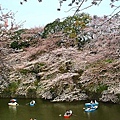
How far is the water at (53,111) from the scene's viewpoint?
10.0 meters

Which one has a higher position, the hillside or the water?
the hillside

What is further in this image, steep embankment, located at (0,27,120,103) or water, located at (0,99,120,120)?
steep embankment, located at (0,27,120,103)

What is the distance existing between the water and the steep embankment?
61cm

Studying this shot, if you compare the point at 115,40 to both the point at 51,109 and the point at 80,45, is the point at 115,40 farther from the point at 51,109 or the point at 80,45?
the point at 80,45

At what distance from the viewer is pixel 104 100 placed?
480 inches

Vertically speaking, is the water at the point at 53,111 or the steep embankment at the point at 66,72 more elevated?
the steep embankment at the point at 66,72

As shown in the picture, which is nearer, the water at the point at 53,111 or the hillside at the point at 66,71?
the water at the point at 53,111

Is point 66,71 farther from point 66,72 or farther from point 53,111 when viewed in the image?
point 53,111

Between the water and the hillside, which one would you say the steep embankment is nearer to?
the hillside

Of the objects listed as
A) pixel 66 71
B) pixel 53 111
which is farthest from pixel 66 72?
pixel 53 111

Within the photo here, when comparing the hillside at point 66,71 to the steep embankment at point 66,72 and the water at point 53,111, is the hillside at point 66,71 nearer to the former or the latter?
the steep embankment at point 66,72

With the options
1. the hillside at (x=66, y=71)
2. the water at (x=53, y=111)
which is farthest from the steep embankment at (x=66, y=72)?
the water at (x=53, y=111)

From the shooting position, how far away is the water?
10047 mm

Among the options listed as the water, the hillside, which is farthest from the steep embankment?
the water
